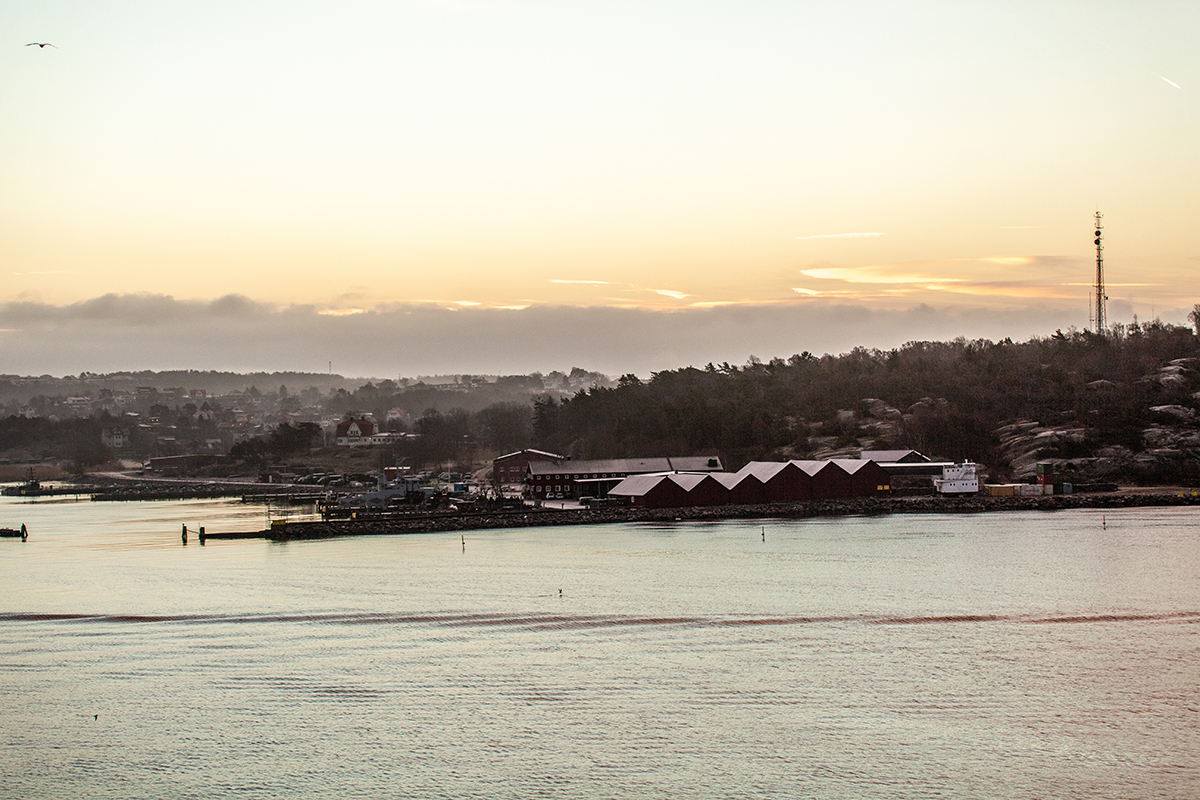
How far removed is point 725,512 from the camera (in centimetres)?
5000

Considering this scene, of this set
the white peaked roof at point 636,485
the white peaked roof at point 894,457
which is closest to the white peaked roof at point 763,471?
the white peaked roof at point 636,485

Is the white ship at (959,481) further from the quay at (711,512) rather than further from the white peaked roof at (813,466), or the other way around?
the white peaked roof at (813,466)

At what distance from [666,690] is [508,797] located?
4448 mm

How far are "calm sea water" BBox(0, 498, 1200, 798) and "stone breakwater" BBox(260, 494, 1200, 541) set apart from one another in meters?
15.2

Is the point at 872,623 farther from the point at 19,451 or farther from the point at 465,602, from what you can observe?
the point at 19,451

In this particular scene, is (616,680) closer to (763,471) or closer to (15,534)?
(763,471)

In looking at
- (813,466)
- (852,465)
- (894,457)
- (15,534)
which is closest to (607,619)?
(813,466)

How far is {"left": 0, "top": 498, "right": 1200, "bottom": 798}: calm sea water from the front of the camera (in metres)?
13.0

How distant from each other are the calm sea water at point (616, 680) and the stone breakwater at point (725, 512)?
15.2 metres

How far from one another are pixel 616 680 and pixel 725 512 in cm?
3370

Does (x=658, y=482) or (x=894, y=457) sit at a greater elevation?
(x=894, y=457)

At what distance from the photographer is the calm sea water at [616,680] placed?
13031 millimetres

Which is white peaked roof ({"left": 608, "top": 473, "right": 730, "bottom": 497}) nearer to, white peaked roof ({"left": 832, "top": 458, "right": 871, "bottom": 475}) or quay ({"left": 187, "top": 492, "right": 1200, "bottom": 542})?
quay ({"left": 187, "top": 492, "right": 1200, "bottom": 542})

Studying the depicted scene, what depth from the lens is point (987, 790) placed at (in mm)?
12195
